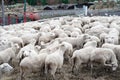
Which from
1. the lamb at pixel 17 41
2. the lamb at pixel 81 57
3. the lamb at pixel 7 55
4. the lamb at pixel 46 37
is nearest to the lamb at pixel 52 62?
the lamb at pixel 81 57

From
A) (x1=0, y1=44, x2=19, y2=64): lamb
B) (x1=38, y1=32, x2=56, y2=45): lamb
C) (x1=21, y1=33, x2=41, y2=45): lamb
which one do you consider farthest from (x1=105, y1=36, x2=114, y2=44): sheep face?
(x1=0, y1=44, x2=19, y2=64): lamb

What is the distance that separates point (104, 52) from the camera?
7.84m

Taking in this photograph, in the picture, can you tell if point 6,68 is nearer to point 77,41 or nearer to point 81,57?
point 81,57

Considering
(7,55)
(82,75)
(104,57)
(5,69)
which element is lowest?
(82,75)

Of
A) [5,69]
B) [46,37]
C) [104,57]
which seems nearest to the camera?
[104,57]

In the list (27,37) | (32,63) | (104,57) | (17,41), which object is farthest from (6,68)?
(27,37)

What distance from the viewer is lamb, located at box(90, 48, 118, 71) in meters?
7.78

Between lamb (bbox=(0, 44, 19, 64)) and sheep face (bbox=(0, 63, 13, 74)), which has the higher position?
lamb (bbox=(0, 44, 19, 64))

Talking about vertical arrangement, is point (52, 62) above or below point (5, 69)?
above

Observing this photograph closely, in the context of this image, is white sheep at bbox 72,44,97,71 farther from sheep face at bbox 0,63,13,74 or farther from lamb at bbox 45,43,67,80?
sheep face at bbox 0,63,13,74

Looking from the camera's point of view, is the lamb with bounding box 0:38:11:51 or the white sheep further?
the lamb with bounding box 0:38:11:51

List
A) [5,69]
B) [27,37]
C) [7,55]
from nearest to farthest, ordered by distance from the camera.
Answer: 1. [5,69]
2. [7,55]
3. [27,37]

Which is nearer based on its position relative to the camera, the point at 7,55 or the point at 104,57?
the point at 104,57

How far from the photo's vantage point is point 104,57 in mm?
7781
